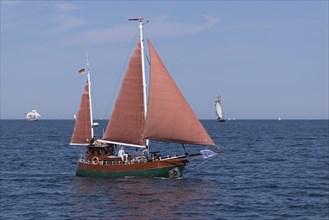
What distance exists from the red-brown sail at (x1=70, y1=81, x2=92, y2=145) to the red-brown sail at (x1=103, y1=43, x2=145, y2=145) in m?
4.91

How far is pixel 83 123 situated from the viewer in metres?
52.2

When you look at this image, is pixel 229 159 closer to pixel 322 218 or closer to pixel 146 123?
pixel 146 123

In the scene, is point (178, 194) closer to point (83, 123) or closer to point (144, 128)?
point (144, 128)

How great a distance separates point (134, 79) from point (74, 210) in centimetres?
1693

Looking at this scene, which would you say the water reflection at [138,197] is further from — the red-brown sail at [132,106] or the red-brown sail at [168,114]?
the red-brown sail at [132,106]

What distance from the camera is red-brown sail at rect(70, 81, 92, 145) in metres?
52.1

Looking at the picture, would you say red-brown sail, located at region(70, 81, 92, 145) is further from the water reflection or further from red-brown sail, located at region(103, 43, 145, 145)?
red-brown sail, located at region(103, 43, 145, 145)

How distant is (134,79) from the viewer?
48.3 meters

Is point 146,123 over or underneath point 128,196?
over

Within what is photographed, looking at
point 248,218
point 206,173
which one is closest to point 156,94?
point 206,173

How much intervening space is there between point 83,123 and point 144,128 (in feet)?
28.8

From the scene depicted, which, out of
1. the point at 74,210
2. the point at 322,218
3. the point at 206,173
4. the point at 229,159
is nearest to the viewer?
the point at 322,218

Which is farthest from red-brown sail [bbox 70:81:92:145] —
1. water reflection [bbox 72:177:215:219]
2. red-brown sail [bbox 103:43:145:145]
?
red-brown sail [bbox 103:43:145:145]

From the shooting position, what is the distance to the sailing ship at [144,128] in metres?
45.3
